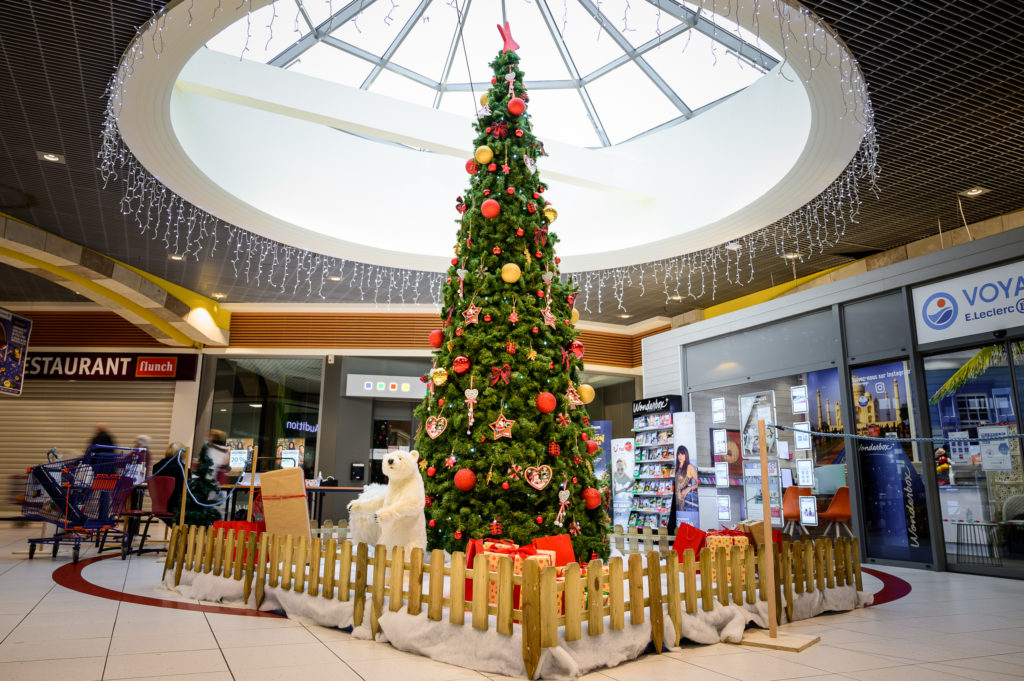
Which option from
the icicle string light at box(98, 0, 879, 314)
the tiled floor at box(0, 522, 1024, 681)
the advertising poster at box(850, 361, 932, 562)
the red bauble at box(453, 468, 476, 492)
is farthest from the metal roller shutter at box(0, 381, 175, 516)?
the advertising poster at box(850, 361, 932, 562)

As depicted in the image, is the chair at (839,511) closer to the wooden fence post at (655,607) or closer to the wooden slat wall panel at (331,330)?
the wooden fence post at (655,607)

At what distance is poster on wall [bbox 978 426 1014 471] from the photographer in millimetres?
6570

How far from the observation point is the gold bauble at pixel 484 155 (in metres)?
5.63

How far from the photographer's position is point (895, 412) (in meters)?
7.66

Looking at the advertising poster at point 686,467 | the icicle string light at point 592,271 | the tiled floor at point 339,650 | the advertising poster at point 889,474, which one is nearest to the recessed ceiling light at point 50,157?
the icicle string light at point 592,271

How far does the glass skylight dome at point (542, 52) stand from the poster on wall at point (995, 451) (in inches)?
180

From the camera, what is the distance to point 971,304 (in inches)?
274

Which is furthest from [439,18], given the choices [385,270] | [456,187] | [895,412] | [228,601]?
[895,412]

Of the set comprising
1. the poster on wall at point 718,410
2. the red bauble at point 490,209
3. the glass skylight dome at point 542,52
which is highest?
the glass skylight dome at point 542,52

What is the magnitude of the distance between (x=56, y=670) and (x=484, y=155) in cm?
452

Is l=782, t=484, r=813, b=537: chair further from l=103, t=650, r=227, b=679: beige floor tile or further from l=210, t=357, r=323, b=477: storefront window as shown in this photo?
l=210, t=357, r=323, b=477: storefront window

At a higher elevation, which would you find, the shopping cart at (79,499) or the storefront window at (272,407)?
the storefront window at (272,407)

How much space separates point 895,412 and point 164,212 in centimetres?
934

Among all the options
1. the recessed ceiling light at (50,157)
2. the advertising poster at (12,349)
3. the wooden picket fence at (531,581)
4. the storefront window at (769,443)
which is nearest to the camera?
the wooden picket fence at (531,581)
